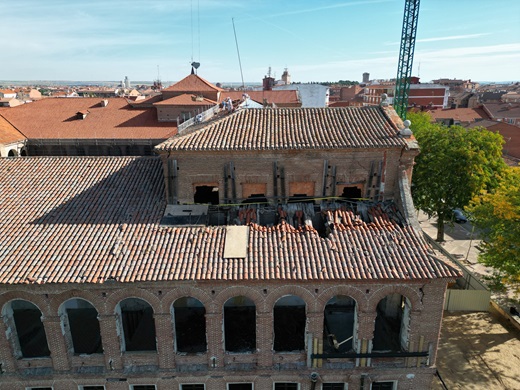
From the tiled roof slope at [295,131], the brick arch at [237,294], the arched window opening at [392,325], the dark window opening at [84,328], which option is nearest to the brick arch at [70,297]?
the dark window opening at [84,328]

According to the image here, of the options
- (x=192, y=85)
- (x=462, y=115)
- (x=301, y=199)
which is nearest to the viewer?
(x=301, y=199)

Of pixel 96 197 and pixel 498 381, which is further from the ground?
pixel 96 197

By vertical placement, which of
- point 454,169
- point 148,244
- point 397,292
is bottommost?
point 397,292

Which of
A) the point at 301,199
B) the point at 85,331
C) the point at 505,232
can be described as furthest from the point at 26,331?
the point at 505,232

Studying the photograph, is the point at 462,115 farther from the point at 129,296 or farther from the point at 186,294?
the point at 129,296

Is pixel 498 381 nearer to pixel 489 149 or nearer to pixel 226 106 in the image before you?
pixel 489 149

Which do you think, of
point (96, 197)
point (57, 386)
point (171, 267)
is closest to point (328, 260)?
point (171, 267)

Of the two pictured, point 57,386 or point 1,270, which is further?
point 57,386
